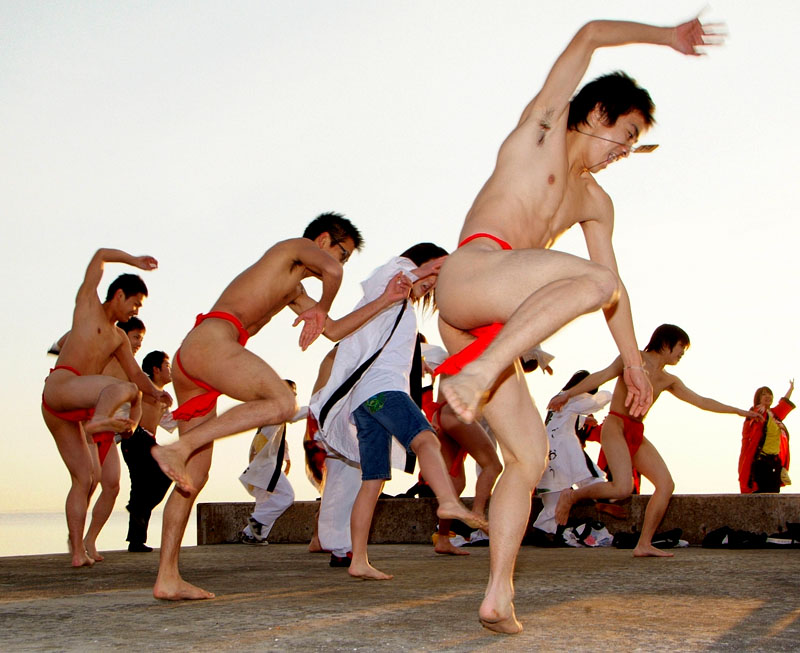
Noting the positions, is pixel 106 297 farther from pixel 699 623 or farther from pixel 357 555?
pixel 699 623

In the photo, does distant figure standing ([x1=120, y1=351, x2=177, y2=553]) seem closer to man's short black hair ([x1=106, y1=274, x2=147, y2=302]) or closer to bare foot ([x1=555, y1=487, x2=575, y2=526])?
man's short black hair ([x1=106, y1=274, x2=147, y2=302])

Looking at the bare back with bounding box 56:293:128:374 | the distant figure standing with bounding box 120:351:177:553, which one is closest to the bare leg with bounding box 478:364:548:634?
the bare back with bounding box 56:293:128:374

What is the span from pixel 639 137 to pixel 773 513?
661 centimetres

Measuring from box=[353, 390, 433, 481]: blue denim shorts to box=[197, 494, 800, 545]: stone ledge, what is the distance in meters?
4.51

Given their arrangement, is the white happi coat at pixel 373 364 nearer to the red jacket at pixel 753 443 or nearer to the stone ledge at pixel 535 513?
the stone ledge at pixel 535 513

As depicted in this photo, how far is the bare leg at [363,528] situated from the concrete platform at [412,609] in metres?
0.13

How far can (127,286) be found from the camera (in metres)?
8.02

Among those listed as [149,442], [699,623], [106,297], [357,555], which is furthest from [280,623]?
[149,442]

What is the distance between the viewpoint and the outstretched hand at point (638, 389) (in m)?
4.14

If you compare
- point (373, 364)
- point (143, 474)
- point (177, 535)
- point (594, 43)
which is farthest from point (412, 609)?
point (143, 474)

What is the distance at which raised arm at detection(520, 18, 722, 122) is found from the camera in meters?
3.68

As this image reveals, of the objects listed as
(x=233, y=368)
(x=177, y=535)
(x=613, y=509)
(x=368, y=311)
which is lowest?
(x=177, y=535)

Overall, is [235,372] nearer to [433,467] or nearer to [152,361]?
[433,467]

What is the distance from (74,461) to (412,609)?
4.67 m
